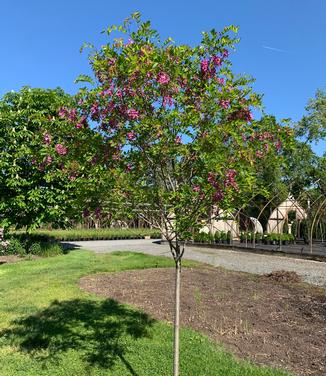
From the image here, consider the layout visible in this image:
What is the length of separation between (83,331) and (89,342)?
0.47 metres

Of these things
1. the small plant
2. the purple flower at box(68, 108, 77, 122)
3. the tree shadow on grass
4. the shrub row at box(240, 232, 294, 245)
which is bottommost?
the tree shadow on grass

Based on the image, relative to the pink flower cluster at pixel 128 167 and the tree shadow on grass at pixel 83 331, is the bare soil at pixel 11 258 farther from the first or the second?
the pink flower cluster at pixel 128 167

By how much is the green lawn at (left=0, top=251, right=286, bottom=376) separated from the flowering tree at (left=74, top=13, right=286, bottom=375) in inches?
74.8

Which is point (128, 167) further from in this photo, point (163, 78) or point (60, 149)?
point (163, 78)

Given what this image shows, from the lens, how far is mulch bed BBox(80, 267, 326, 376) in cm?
523

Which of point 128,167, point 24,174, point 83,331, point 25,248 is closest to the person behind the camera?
point 128,167

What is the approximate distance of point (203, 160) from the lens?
335cm

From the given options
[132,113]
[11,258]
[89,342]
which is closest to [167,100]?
[132,113]

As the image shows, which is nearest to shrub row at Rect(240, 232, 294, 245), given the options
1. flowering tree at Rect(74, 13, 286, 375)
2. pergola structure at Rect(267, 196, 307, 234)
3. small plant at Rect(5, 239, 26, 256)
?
pergola structure at Rect(267, 196, 307, 234)

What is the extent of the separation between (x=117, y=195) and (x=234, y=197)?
103cm

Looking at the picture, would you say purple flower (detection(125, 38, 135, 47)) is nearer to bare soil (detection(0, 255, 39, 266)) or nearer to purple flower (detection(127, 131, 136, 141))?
purple flower (detection(127, 131, 136, 141))

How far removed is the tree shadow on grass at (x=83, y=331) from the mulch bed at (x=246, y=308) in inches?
23.2

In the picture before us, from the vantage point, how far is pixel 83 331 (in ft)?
20.0

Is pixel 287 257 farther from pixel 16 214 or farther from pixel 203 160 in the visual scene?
pixel 203 160
